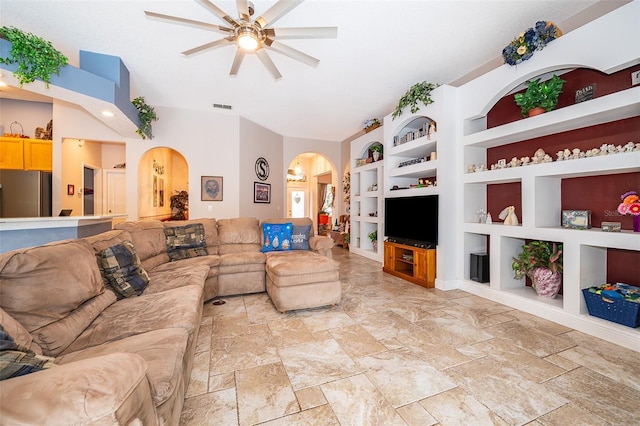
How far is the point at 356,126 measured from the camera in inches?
247

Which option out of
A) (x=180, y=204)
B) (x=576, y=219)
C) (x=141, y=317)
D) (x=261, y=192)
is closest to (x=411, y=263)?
(x=576, y=219)

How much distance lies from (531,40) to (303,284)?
11.2 ft

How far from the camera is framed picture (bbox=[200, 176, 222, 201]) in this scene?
5.39 meters

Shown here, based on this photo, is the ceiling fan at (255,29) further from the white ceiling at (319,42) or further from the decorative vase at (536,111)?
the decorative vase at (536,111)

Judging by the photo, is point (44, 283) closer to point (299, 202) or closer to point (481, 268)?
point (481, 268)

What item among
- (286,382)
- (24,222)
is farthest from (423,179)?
(24,222)

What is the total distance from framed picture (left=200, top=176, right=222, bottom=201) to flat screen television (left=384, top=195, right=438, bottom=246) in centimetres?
347

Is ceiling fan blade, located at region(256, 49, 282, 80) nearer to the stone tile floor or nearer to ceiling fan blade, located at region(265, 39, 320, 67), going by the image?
ceiling fan blade, located at region(265, 39, 320, 67)

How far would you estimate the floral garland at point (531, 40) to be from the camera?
2.52 metres

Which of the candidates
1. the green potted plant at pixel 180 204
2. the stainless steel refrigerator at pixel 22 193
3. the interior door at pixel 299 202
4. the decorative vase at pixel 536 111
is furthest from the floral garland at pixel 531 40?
the interior door at pixel 299 202

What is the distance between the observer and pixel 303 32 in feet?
7.57

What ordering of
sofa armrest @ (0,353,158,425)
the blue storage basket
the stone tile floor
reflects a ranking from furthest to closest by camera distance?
the blue storage basket
the stone tile floor
sofa armrest @ (0,353,158,425)

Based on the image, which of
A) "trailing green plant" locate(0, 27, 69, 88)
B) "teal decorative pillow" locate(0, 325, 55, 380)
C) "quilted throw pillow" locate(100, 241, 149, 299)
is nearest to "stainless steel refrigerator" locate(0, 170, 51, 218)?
"trailing green plant" locate(0, 27, 69, 88)

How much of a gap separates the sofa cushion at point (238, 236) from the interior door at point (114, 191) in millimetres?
3963
